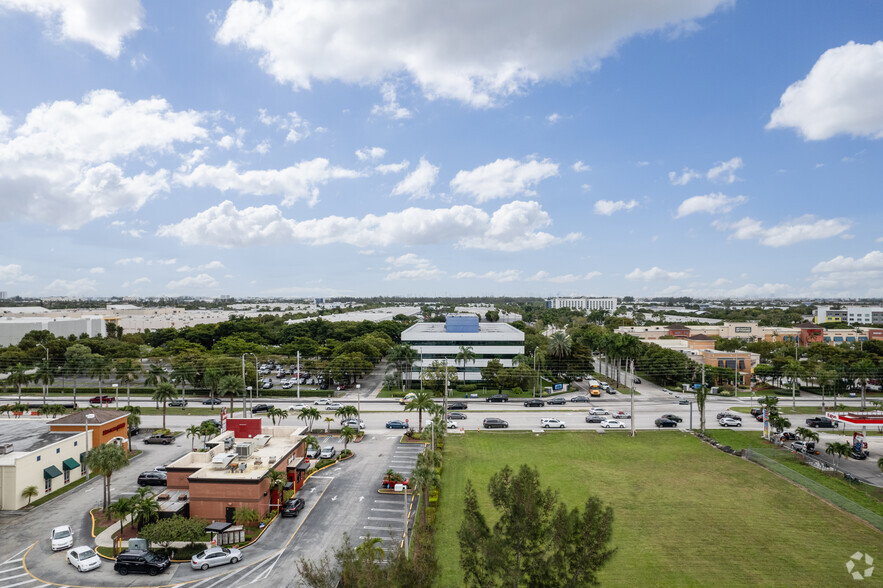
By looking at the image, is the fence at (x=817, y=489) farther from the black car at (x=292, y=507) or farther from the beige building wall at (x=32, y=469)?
the beige building wall at (x=32, y=469)

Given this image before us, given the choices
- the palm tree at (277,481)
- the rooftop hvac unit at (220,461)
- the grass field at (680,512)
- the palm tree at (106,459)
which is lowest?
the grass field at (680,512)

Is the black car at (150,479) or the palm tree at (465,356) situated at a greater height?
the palm tree at (465,356)

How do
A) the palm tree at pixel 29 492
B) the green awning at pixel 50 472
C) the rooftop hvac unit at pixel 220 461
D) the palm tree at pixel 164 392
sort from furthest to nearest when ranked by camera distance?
the palm tree at pixel 164 392 → the green awning at pixel 50 472 → the palm tree at pixel 29 492 → the rooftop hvac unit at pixel 220 461

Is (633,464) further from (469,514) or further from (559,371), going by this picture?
(559,371)

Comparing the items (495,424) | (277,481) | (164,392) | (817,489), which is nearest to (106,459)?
(277,481)

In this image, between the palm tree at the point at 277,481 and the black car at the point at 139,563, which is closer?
the black car at the point at 139,563

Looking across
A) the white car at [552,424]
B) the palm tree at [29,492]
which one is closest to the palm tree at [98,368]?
the palm tree at [29,492]

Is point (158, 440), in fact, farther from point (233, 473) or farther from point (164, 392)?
point (233, 473)
